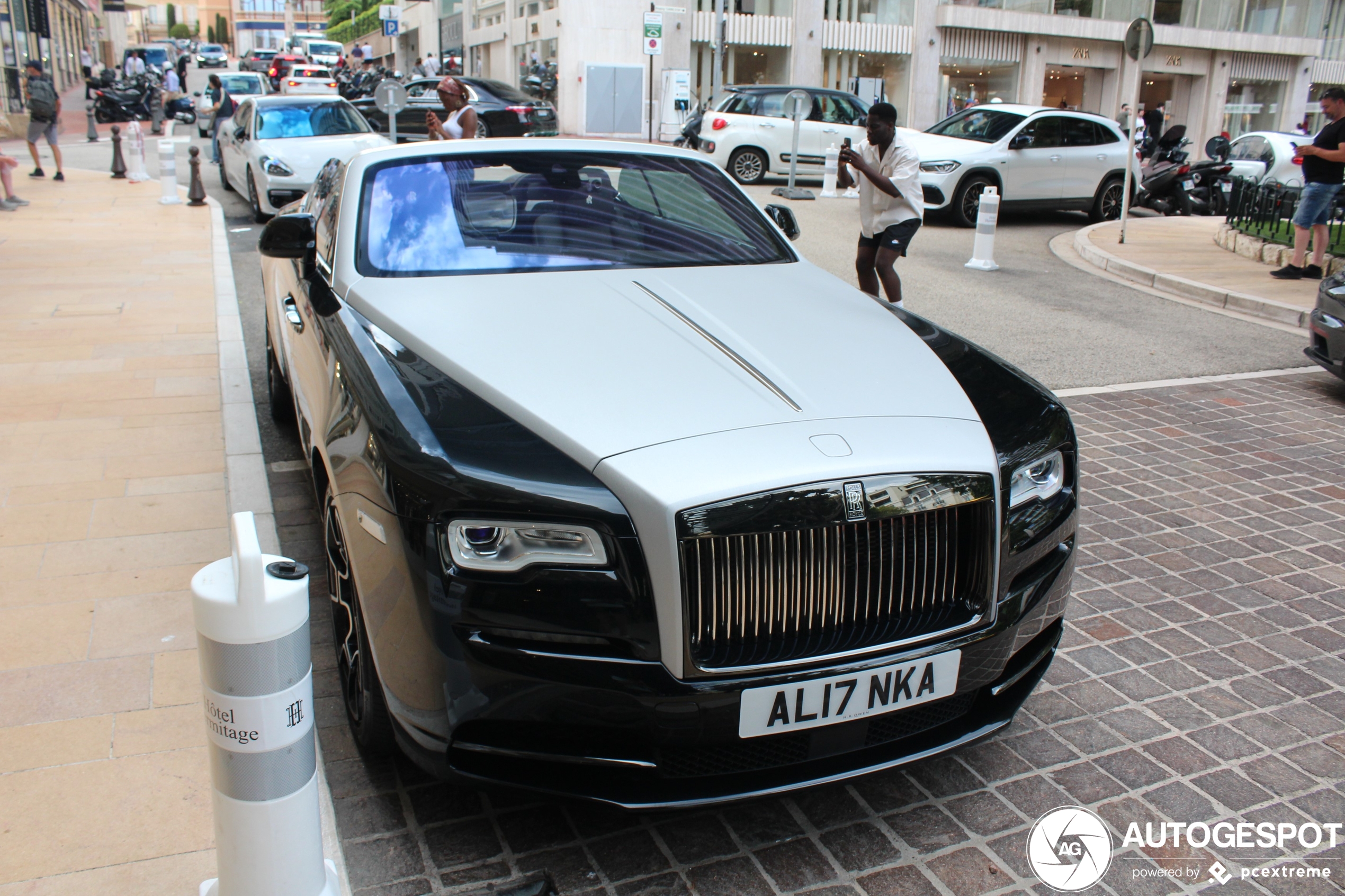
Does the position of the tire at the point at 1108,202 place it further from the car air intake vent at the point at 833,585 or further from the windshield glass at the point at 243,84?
the windshield glass at the point at 243,84

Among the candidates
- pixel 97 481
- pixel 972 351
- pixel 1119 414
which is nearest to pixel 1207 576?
pixel 972 351

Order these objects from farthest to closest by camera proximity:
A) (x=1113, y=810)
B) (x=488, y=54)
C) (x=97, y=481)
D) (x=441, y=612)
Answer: (x=488, y=54) < (x=97, y=481) < (x=1113, y=810) < (x=441, y=612)

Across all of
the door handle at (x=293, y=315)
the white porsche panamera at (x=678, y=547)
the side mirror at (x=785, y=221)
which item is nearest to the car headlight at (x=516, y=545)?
the white porsche panamera at (x=678, y=547)

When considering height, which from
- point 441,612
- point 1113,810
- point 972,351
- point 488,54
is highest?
point 488,54

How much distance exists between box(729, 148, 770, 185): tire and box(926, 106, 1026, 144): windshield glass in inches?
126

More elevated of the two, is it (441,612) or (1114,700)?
(441,612)

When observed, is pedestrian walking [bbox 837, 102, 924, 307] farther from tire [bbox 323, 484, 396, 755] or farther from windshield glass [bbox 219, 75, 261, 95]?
windshield glass [bbox 219, 75, 261, 95]

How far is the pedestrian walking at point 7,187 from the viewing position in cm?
1454

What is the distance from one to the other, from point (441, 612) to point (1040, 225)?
15531 millimetres

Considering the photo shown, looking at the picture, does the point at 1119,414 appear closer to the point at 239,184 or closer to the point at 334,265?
the point at 334,265

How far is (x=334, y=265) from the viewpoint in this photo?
12.3 feet

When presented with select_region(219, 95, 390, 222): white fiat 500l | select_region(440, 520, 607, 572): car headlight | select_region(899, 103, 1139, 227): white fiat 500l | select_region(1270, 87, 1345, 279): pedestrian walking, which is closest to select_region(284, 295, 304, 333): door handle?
select_region(440, 520, 607, 572): car headlight

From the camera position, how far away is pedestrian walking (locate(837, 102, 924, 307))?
783 cm

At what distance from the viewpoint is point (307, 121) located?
14.1 metres
